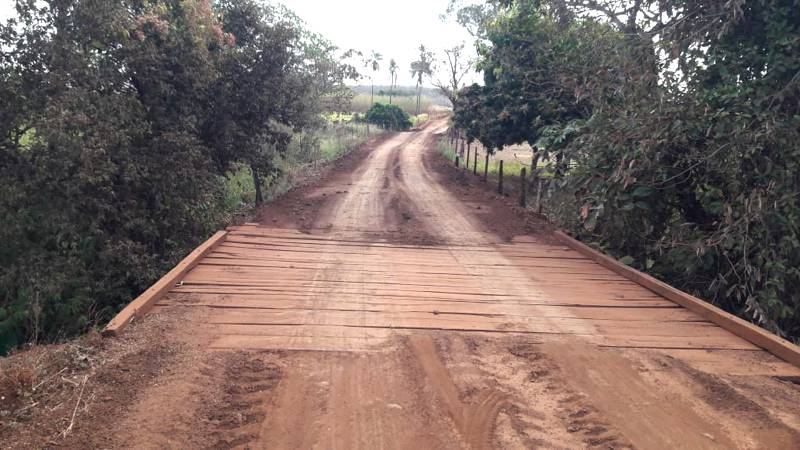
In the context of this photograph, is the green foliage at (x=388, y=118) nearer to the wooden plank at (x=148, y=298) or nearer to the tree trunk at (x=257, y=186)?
the tree trunk at (x=257, y=186)

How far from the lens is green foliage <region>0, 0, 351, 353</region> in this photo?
822 centimetres

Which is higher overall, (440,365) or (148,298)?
(148,298)

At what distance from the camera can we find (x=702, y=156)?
7.20 meters

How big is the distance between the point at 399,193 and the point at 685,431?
1311 cm

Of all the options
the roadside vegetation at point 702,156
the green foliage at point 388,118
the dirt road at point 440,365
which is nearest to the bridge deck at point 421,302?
the dirt road at point 440,365

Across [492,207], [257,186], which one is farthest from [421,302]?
[257,186]

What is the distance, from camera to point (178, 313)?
4988 millimetres

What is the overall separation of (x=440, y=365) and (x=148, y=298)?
8.99 ft

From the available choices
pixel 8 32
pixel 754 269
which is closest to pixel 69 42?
pixel 8 32

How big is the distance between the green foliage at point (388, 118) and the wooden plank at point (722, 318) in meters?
49.9

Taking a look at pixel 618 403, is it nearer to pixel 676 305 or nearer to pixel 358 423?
pixel 358 423

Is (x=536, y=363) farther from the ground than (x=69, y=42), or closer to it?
closer to it

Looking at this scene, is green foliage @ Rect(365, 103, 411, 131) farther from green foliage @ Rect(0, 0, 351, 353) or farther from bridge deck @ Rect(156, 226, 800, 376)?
bridge deck @ Rect(156, 226, 800, 376)

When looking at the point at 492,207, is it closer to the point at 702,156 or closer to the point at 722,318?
the point at 702,156
